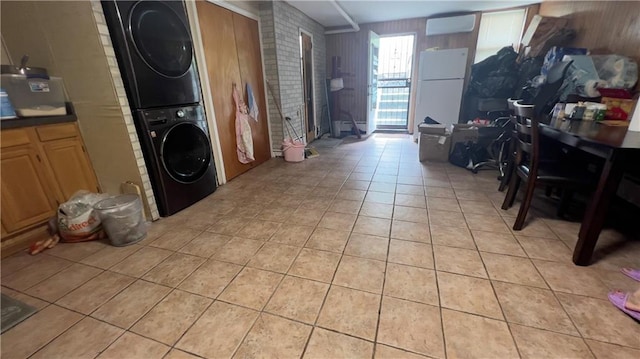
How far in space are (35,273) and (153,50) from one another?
69.9 inches

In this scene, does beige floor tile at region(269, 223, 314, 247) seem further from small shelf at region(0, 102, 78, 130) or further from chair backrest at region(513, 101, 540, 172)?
small shelf at region(0, 102, 78, 130)

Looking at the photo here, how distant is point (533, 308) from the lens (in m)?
1.27

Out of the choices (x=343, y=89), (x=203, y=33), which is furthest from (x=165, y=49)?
(x=343, y=89)

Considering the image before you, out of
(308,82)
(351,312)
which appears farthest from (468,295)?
(308,82)

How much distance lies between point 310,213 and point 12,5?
278cm

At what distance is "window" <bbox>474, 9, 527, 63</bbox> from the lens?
4652 millimetres

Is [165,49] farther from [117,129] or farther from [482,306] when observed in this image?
[482,306]

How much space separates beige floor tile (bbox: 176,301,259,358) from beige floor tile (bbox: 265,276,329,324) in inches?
5.1

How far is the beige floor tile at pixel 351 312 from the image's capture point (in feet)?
3.90

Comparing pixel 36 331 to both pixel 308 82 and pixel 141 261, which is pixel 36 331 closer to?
pixel 141 261

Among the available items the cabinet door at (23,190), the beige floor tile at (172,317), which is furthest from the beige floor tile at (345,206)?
the cabinet door at (23,190)

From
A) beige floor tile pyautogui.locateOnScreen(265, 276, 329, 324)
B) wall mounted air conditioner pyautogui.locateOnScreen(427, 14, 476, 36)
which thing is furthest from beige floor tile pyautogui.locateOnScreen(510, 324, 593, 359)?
wall mounted air conditioner pyautogui.locateOnScreen(427, 14, 476, 36)

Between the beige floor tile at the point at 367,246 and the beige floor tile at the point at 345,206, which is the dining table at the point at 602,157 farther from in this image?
A: the beige floor tile at the point at 345,206

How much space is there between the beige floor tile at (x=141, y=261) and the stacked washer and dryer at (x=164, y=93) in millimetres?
545
